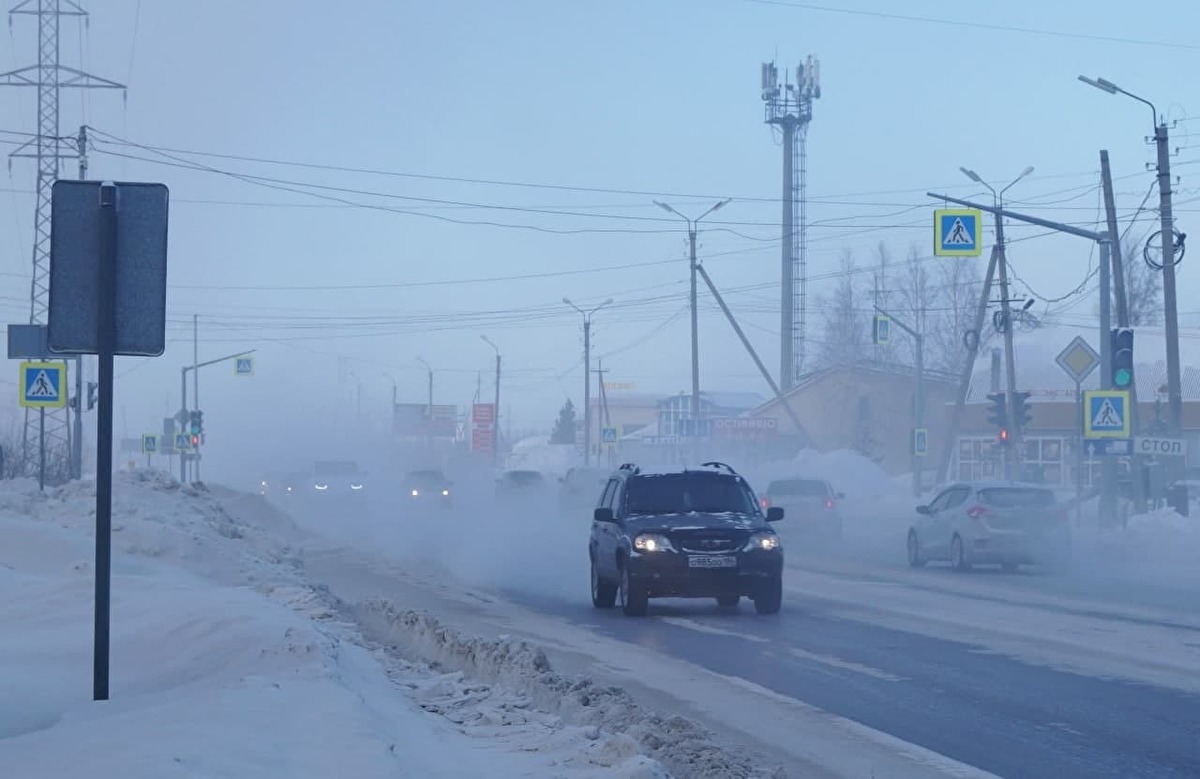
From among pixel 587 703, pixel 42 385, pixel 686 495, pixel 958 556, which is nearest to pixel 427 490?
pixel 42 385

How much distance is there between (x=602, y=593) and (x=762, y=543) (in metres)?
2.60

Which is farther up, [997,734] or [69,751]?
[69,751]

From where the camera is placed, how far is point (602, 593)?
19609 mm

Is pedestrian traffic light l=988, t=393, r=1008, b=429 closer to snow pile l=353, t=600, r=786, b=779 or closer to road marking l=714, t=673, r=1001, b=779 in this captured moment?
snow pile l=353, t=600, r=786, b=779

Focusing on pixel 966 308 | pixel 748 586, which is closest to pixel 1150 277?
pixel 966 308

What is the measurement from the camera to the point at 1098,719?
10367mm

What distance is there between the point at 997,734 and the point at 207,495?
24.1m

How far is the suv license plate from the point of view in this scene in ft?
58.3

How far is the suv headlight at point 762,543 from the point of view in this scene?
17953 millimetres

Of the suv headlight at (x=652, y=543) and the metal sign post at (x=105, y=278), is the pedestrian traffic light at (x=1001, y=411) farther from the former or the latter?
the metal sign post at (x=105, y=278)

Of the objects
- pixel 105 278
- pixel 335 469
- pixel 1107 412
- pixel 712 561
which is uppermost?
pixel 105 278

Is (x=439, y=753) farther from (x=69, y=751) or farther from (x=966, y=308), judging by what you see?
(x=966, y=308)

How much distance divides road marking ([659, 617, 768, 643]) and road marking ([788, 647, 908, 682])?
46.0 inches

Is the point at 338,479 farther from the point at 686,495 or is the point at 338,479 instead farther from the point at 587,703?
the point at 587,703
